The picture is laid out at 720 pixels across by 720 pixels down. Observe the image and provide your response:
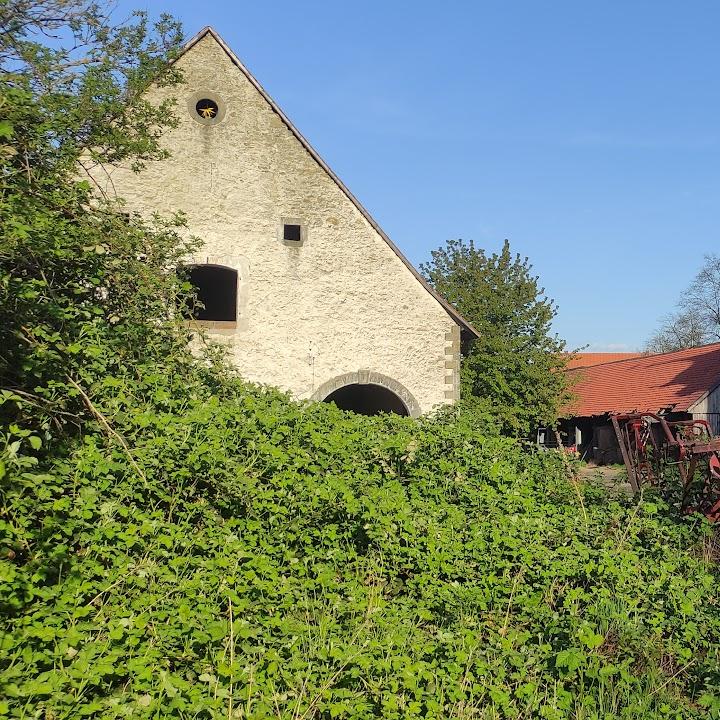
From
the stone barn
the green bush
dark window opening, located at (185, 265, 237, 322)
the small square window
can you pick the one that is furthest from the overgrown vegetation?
dark window opening, located at (185, 265, 237, 322)

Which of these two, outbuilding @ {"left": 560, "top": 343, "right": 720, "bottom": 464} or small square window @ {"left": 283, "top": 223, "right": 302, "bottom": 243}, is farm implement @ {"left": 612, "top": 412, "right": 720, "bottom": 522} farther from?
outbuilding @ {"left": 560, "top": 343, "right": 720, "bottom": 464}

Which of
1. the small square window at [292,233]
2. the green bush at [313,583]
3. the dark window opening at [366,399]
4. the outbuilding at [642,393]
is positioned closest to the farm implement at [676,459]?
the green bush at [313,583]

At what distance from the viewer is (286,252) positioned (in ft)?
37.3

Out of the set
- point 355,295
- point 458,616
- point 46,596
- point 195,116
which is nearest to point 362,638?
point 458,616

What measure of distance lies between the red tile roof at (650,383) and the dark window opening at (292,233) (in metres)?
15.8

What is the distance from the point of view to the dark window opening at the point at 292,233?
11.5 metres

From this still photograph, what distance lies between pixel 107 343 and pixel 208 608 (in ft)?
8.71

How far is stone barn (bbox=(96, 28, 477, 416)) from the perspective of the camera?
11.1 meters

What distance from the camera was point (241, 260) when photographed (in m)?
11.2

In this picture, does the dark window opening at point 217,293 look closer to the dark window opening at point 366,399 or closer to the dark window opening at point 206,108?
the dark window opening at point 366,399

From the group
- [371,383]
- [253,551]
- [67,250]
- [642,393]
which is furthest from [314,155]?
[642,393]

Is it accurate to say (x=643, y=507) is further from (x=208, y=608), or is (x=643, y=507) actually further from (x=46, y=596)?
(x=46, y=596)

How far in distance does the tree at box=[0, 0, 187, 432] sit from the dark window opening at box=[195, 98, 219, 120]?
2646 millimetres

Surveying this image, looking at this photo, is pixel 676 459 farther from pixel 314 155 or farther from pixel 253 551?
pixel 314 155
